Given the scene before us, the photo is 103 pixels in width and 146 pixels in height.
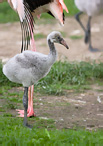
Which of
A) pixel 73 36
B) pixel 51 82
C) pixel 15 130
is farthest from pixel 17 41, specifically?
pixel 15 130

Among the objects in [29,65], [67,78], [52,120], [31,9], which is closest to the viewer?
[29,65]

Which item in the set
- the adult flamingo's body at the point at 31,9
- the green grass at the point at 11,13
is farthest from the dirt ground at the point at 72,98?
the green grass at the point at 11,13

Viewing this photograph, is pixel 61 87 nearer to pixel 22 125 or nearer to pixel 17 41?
pixel 22 125

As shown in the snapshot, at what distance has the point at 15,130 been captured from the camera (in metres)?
3.70

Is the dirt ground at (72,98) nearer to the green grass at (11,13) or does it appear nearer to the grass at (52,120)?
the grass at (52,120)

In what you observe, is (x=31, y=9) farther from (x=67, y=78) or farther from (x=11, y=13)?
(x=11, y=13)

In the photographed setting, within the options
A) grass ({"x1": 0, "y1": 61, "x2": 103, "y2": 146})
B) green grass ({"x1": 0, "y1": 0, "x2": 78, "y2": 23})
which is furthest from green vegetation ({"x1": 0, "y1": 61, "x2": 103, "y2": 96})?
green grass ({"x1": 0, "y1": 0, "x2": 78, "y2": 23})

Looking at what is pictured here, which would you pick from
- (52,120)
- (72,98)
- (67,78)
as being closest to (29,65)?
(52,120)

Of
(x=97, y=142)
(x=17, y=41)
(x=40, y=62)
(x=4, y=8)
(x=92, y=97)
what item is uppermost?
(x=4, y=8)

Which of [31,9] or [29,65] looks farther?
[31,9]

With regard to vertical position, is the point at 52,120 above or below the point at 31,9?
below

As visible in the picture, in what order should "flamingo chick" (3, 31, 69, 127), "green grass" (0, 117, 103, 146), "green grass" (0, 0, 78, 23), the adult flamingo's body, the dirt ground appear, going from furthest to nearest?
"green grass" (0, 0, 78, 23)
the dirt ground
the adult flamingo's body
"flamingo chick" (3, 31, 69, 127)
"green grass" (0, 117, 103, 146)

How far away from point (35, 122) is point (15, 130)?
0.74 metres

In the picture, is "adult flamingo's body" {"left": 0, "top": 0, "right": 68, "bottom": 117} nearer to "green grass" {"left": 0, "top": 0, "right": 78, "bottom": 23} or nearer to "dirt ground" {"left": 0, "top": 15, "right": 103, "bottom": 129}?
"dirt ground" {"left": 0, "top": 15, "right": 103, "bottom": 129}
